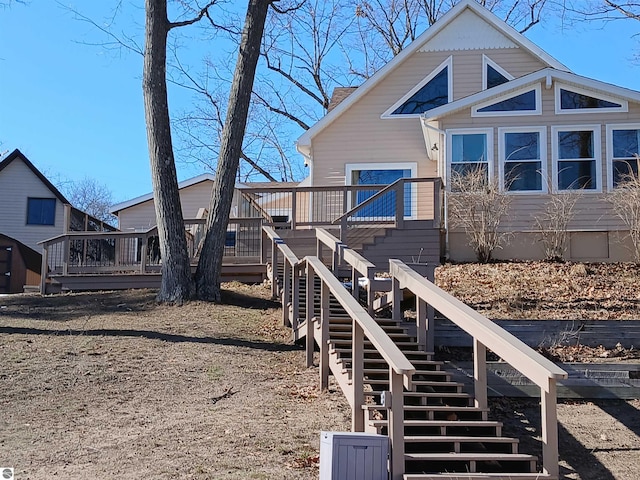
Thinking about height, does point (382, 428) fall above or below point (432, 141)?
below

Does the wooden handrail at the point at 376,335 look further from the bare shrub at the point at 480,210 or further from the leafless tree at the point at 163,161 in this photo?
the bare shrub at the point at 480,210

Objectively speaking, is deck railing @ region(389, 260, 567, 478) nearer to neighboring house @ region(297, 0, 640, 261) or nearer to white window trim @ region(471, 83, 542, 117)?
neighboring house @ region(297, 0, 640, 261)

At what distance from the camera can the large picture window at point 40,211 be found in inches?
1174

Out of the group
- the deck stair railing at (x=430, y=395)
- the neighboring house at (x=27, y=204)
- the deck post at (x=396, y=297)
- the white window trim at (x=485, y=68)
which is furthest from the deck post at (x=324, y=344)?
the neighboring house at (x=27, y=204)

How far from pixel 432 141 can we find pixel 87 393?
39.4 ft

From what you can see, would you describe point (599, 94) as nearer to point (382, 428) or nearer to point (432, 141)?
point (432, 141)

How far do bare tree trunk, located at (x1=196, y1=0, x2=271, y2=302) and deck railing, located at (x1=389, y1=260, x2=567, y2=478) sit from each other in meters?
5.67

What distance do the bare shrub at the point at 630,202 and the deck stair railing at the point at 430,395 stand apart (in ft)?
25.2

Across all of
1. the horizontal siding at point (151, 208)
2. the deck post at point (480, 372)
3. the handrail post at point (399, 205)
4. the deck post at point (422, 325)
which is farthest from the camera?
the horizontal siding at point (151, 208)

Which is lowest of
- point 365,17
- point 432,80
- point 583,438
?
point 583,438

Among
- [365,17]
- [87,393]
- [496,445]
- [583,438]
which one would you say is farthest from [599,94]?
[365,17]

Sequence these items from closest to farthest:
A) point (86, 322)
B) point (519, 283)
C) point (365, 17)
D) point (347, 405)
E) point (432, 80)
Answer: point (347, 405)
point (86, 322)
point (519, 283)
point (432, 80)
point (365, 17)

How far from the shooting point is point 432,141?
1670 cm

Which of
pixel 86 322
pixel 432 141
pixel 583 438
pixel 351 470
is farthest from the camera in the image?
pixel 432 141
